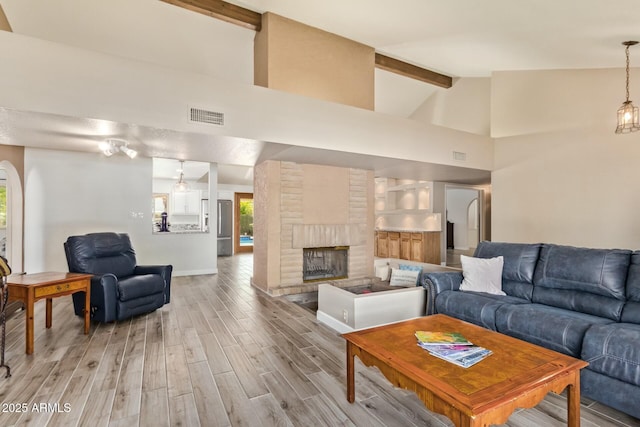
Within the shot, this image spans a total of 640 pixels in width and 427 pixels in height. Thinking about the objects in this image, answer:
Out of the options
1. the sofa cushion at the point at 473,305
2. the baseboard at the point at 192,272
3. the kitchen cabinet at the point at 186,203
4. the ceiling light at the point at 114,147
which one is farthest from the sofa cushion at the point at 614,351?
the kitchen cabinet at the point at 186,203

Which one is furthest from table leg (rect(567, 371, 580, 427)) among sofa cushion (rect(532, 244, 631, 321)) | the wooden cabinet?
the wooden cabinet

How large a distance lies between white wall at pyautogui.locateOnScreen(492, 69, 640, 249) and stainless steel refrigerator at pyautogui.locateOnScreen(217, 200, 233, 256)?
749cm

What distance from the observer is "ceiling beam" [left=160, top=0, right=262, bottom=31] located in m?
4.18

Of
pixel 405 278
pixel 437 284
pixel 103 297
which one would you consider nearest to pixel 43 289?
pixel 103 297

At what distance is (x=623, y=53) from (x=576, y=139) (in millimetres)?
1354

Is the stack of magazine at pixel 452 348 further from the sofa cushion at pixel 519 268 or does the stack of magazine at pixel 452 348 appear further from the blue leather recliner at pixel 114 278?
the blue leather recliner at pixel 114 278

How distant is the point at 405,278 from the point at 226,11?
15.2 feet

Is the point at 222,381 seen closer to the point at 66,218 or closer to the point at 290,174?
the point at 290,174

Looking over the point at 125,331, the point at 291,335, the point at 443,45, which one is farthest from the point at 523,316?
the point at 443,45

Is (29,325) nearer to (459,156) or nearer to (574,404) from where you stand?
(574,404)

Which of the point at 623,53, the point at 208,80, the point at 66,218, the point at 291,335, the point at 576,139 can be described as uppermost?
the point at 623,53

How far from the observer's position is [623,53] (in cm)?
384

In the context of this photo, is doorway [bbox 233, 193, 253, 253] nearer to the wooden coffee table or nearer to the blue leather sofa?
the blue leather sofa

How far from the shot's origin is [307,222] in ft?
17.4
